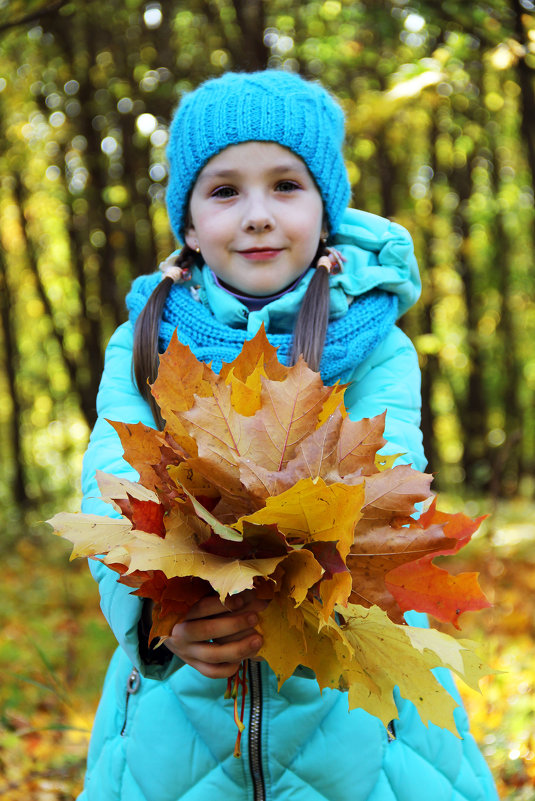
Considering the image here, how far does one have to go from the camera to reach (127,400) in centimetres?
182

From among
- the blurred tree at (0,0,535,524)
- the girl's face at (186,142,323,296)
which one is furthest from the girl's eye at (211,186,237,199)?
the blurred tree at (0,0,535,524)

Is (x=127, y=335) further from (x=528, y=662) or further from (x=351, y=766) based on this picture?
(x=528, y=662)

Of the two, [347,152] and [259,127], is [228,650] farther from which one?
[347,152]

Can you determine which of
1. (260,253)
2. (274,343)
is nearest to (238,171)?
(260,253)

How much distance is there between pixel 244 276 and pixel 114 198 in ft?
23.9

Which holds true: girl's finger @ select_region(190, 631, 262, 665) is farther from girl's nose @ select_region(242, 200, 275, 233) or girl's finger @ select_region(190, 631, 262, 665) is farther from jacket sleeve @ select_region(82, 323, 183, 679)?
girl's nose @ select_region(242, 200, 275, 233)

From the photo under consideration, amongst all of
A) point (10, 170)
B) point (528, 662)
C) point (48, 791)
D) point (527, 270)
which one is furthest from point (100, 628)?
point (527, 270)

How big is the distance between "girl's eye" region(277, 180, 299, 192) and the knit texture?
1.09 feet

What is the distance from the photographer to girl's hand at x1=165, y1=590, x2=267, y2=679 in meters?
1.26

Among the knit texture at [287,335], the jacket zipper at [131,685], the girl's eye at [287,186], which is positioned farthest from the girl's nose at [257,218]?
the jacket zipper at [131,685]

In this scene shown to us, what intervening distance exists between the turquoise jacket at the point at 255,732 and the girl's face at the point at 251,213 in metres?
0.08

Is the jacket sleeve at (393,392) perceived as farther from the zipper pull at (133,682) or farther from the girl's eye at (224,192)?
the zipper pull at (133,682)

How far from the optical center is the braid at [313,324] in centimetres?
175

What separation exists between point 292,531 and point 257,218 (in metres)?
0.92
